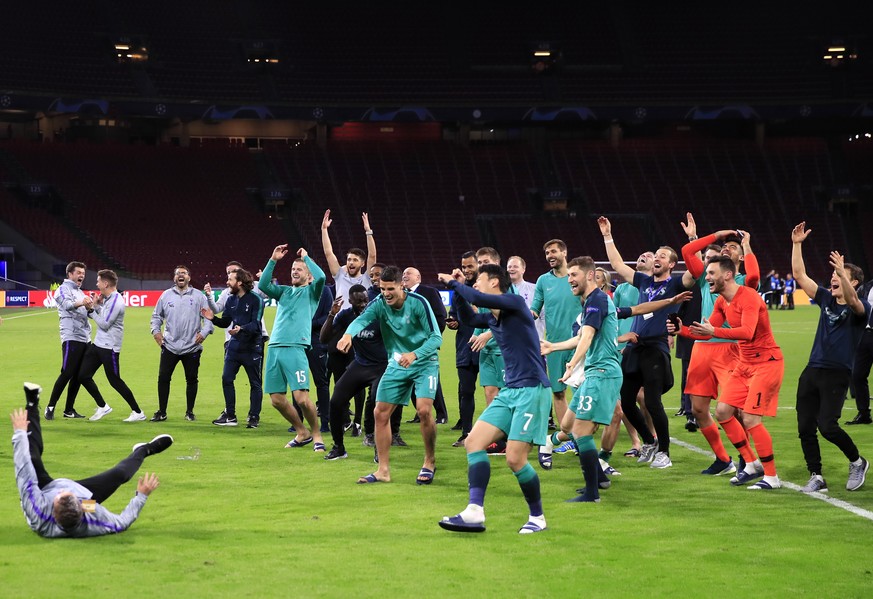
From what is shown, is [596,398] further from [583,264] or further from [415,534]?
[415,534]

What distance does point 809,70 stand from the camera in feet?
193

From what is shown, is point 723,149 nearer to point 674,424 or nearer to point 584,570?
point 674,424

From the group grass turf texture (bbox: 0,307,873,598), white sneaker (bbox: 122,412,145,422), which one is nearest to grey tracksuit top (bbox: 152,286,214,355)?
white sneaker (bbox: 122,412,145,422)

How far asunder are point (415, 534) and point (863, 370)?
375 inches

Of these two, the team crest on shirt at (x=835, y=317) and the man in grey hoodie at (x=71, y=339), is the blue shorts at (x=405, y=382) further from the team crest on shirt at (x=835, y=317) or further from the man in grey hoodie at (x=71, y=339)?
the man in grey hoodie at (x=71, y=339)

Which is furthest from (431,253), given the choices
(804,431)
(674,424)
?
(804,431)

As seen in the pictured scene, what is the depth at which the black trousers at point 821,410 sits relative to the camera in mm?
9613

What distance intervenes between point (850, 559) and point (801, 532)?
83cm

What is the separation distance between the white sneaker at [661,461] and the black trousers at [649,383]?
6 centimetres

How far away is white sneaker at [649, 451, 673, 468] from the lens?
11008 mm

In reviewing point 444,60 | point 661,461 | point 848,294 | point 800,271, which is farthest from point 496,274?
point 444,60

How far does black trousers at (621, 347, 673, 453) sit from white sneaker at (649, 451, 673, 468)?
6 cm

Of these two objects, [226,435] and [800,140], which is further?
[800,140]

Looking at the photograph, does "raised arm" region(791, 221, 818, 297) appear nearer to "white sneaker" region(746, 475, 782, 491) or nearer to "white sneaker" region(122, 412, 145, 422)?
"white sneaker" region(746, 475, 782, 491)
